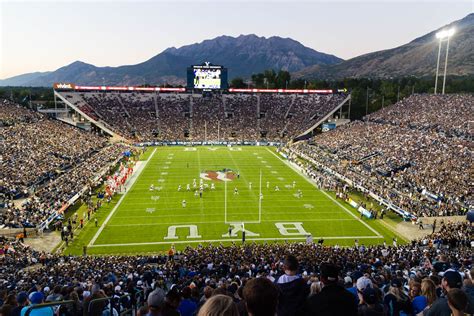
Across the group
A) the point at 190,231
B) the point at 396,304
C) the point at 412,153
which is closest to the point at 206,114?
the point at 412,153

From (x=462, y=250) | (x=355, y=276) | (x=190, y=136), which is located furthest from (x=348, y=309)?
(x=190, y=136)

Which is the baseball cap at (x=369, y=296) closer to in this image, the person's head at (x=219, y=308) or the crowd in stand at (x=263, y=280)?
the crowd in stand at (x=263, y=280)

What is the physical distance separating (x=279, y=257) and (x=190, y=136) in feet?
191

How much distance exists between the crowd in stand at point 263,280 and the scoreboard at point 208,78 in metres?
64.5

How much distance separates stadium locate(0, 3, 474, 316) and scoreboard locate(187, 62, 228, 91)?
10.4 m

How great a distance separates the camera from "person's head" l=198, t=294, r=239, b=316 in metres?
2.63

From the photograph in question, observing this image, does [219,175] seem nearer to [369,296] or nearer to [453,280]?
[453,280]

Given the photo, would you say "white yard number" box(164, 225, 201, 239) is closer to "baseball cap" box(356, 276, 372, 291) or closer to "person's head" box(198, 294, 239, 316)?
"baseball cap" box(356, 276, 372, 291)

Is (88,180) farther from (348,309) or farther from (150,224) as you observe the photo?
(348,309)

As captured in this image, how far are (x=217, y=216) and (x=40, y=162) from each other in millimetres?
20261

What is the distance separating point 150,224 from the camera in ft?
92.3

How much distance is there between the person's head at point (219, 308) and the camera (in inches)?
104

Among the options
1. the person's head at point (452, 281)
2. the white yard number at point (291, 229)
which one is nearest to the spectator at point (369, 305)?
the person's head at point (452, 281)

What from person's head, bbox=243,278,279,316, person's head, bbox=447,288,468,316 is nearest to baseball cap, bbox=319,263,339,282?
person's head, bbox=447,288,468,316
